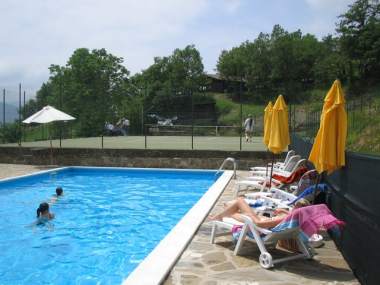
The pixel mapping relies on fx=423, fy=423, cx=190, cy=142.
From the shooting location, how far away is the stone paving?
4.27 metres

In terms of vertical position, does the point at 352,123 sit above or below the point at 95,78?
below

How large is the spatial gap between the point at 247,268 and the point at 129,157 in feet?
40.4

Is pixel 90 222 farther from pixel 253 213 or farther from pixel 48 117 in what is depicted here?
pixel 48 117

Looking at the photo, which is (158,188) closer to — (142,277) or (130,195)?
(130,195)

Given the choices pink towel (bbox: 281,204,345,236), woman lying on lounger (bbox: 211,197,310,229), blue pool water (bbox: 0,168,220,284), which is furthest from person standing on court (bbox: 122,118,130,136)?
pink towel (bbox: 281,204,345,236)

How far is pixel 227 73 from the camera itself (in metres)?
66.6

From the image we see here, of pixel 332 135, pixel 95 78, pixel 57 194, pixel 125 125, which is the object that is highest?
pixel 95 78

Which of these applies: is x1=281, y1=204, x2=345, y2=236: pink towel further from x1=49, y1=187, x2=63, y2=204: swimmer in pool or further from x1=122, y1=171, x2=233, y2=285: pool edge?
x1=49, y1=187, x2=63, y2=204: swimmer in pool

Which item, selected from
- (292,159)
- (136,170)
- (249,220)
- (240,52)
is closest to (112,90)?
(240,52)

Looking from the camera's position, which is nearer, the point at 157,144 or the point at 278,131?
the point at 278,131

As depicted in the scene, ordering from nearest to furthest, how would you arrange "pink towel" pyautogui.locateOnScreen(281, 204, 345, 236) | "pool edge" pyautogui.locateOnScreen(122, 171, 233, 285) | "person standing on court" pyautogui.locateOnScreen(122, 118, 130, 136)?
"pool edge" pyautogui.locateOnScreen(122, 171, 233, 285), "pink towel" pyautogui.locateOnScreen(281, 204, 345, 236), "person standing on court" pyautogui.locateOnScreen(122, 118, 130, 136)

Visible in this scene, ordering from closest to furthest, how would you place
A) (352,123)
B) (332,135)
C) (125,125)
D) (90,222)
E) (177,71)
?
(332,135), (90,222), (352,123), (125,125), (177,71)

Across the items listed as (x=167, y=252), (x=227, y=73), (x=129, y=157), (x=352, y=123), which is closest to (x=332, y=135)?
(x=167, y=252)

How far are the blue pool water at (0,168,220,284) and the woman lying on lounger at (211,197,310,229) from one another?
1.71m
